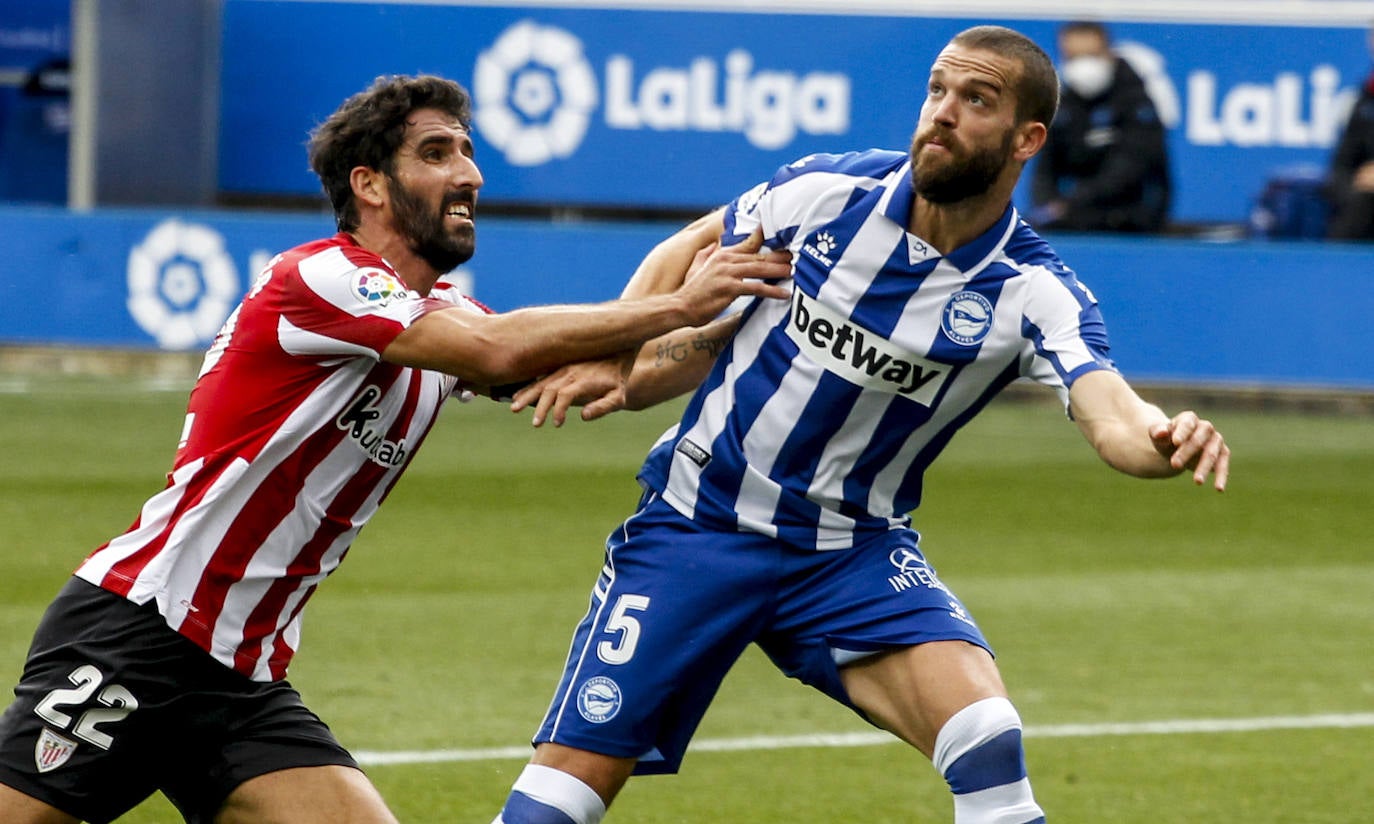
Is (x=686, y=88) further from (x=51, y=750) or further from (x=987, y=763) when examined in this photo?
(x=51, y=750)

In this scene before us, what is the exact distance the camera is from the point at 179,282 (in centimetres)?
1634

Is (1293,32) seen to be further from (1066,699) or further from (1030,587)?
(1066,699)

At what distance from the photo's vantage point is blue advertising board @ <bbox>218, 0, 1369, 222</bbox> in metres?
17.7

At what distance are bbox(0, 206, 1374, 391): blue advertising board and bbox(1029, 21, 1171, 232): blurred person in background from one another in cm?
23

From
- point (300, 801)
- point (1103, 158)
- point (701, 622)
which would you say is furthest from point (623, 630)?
point (1103, 158)

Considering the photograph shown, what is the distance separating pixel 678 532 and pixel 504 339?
1.99 feet

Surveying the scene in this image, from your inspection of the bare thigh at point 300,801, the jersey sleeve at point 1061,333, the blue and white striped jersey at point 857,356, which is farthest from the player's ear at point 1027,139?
the bare thigh at point 300,801

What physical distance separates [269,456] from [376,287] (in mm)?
400

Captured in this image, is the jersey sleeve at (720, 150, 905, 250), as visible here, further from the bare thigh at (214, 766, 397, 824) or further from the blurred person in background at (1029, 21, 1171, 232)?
the blurred person in background at (1029, 21, 1171, 232)

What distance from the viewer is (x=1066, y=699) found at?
25.7ft

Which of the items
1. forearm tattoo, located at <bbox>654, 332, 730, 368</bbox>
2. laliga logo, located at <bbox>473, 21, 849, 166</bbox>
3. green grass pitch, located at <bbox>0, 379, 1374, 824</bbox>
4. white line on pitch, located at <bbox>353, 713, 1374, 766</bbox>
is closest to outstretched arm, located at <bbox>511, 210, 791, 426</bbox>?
forearm tattoo, located at <bbox>654, 332, 730, 368</bbox>

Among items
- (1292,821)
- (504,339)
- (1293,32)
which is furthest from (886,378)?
(1293,32)

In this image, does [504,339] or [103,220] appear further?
[103,220]

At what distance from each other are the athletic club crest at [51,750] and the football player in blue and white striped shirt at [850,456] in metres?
0.88
